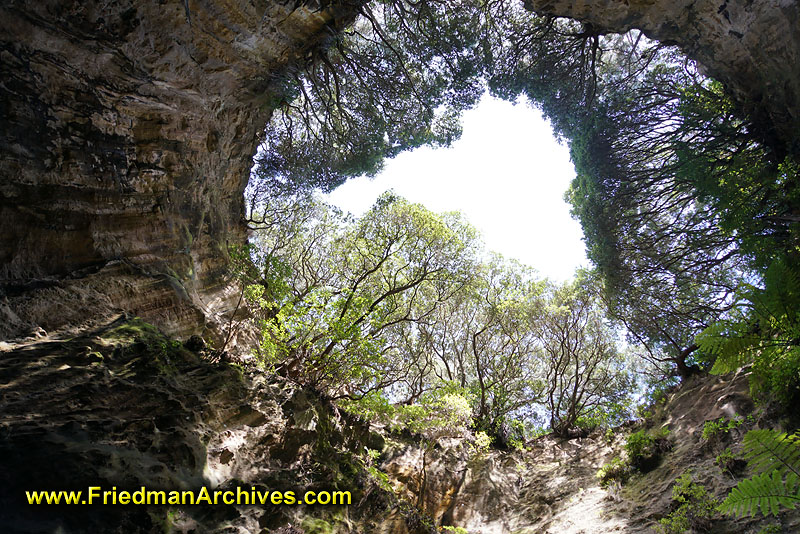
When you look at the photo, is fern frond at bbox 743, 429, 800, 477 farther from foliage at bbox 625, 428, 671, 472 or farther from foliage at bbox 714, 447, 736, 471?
foliage at bbox 625, 428, 671, 472

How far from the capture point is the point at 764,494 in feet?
12.6

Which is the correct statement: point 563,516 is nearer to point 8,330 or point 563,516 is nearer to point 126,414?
point 126,414

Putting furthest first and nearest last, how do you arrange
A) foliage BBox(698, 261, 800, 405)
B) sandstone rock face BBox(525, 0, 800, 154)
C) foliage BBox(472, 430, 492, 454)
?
foliage BBox(472, 430, 492, 454) → sandstone rock face BBox(525, 0, 800, 154) → foliage BBox(698, 261, 800, 405)

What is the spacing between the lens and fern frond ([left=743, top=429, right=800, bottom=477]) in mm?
4062

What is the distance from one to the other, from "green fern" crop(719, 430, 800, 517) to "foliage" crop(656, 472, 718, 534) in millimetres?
1892

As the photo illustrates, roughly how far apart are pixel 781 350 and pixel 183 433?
788 cm

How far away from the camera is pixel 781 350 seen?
18.3 feet

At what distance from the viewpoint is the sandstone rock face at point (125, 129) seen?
18.6 feet

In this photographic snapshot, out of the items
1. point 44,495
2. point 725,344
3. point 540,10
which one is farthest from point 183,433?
point 540,10

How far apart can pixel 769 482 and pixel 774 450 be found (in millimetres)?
433

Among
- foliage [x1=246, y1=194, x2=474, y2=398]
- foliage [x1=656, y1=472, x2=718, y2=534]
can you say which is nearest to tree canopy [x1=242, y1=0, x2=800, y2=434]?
foliage [x1=246, y1=194, x2=474, y2=398]

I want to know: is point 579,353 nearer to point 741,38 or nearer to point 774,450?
point 741,38

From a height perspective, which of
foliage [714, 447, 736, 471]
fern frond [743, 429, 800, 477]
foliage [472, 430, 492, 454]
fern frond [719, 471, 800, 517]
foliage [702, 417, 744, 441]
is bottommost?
fern frond [719, 471, 800, 517]

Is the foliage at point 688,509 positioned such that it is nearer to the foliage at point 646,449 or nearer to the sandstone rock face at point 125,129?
the foliage at point 646,449
